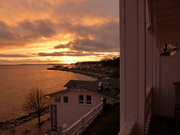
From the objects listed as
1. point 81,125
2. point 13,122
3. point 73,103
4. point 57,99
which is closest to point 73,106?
point 73,103

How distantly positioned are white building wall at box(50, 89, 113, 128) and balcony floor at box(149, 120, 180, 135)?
724cm

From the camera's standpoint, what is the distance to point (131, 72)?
122 cm

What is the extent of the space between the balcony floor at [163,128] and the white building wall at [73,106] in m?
7.24

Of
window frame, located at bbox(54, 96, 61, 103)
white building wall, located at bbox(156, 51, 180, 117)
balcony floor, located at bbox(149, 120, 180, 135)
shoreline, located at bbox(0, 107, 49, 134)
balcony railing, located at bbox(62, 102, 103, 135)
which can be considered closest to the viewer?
balcony floor, located at bbox(149, 120, 180, 135)

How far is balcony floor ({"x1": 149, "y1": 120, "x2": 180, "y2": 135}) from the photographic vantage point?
2.32 m

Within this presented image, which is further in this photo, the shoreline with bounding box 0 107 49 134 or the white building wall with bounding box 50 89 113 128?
the shoreline with bounding box 0 107 49 134

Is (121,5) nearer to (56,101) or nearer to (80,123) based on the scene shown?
(80,123)

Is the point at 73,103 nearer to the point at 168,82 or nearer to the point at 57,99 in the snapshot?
the point at 57,99

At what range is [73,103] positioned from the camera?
10.5 m

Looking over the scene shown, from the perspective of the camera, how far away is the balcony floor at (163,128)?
2324 mm

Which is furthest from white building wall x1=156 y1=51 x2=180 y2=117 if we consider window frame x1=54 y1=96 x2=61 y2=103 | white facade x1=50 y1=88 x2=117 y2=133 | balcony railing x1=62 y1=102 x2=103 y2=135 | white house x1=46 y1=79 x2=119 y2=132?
window frame x1=54 y1=96 x2=61 y2=103

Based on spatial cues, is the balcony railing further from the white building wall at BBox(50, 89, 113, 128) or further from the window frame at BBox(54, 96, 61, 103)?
the window frame at BBox(54, 96, 61, 103)

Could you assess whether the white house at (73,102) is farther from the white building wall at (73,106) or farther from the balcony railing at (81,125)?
the balcony railing at (81,125)

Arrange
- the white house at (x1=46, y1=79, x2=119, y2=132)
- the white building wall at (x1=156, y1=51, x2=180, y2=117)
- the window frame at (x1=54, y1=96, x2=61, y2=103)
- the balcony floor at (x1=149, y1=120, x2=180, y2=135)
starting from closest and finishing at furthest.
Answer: the balcony floor at (x1=149, y1=120, x2=180, y2=135)
the white building wall at (x1=156, y1=51, x2=180, y2=117)
the white house at (x1=46, y1=79, x2=119, y2=132)
the window frame at (x1=54, y1=96, x2=61, y2=103)
